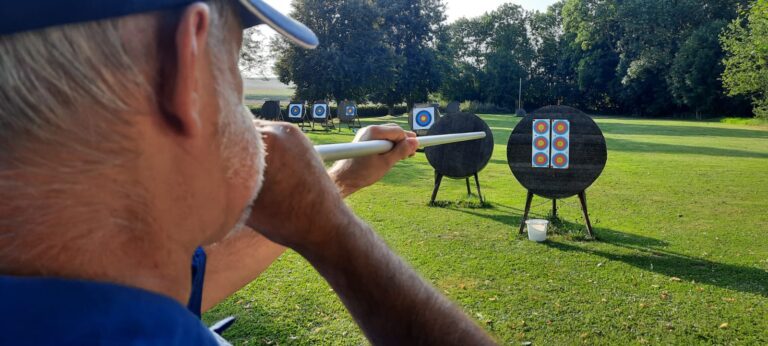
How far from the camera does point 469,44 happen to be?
207ft

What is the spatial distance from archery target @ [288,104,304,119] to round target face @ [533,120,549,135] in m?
18.9

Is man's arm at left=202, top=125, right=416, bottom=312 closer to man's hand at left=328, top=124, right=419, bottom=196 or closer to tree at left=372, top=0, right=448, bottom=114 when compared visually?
man's hand at left=328, top=124, right=419, bottom=196

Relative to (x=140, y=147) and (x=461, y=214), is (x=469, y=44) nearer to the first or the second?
(x=461, y=214)

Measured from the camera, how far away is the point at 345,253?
2.54ft

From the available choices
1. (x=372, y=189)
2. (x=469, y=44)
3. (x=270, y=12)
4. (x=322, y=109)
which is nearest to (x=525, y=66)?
(x=469, y=44)

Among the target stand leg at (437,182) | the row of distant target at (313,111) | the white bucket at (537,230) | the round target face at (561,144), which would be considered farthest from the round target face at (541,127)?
the row of distant target at (313,111)

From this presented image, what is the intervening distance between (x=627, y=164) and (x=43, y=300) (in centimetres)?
1300

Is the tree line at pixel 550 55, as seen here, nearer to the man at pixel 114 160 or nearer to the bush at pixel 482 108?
the bush at pixel 482 108

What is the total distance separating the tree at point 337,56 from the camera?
3325 cm

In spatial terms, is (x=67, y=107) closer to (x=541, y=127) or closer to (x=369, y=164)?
(x=369, y=164)

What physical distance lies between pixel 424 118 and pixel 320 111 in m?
15.2

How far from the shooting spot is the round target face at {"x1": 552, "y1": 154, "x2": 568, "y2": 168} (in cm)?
554

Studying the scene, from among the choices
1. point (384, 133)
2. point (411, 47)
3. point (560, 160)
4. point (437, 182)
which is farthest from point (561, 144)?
point (411, 47)

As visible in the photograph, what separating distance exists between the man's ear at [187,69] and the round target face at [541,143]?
547cm
